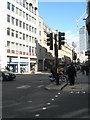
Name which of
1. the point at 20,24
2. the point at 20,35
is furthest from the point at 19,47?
the point at 20,24

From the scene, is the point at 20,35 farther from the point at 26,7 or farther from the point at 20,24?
the point at 26,7

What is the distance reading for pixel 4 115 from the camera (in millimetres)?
7500

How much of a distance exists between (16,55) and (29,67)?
855 centimetres

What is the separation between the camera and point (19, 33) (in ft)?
184

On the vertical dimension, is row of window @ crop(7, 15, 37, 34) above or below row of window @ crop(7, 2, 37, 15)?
below

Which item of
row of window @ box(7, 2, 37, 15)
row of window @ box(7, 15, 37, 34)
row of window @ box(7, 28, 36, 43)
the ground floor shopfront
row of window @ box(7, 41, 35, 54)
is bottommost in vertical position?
the ground floor shopfront

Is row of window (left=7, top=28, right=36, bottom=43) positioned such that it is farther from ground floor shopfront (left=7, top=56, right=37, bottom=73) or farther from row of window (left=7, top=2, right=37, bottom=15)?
ground floor shopfront (left=7, top=56, right=37, bottom=73)

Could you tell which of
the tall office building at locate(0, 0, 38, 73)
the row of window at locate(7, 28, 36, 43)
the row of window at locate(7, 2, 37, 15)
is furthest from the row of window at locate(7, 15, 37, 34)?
the row of window at locate(7, 2, 37, 15)

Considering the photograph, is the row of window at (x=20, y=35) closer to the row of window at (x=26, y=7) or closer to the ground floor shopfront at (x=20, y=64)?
the row of window at (x=26, y=7)

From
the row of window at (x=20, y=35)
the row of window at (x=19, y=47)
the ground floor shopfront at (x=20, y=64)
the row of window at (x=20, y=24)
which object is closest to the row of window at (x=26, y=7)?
the row of window at (x=20, y=24)

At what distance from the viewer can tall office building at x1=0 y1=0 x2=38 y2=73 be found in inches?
1951

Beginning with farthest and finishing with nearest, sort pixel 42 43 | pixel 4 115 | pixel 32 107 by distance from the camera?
pixel 42 43 → pixel 32 107 → pixel 4 115

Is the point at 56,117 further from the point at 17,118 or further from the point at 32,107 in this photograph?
the point at 32,107

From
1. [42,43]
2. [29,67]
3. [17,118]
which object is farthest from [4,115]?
[42,43]
